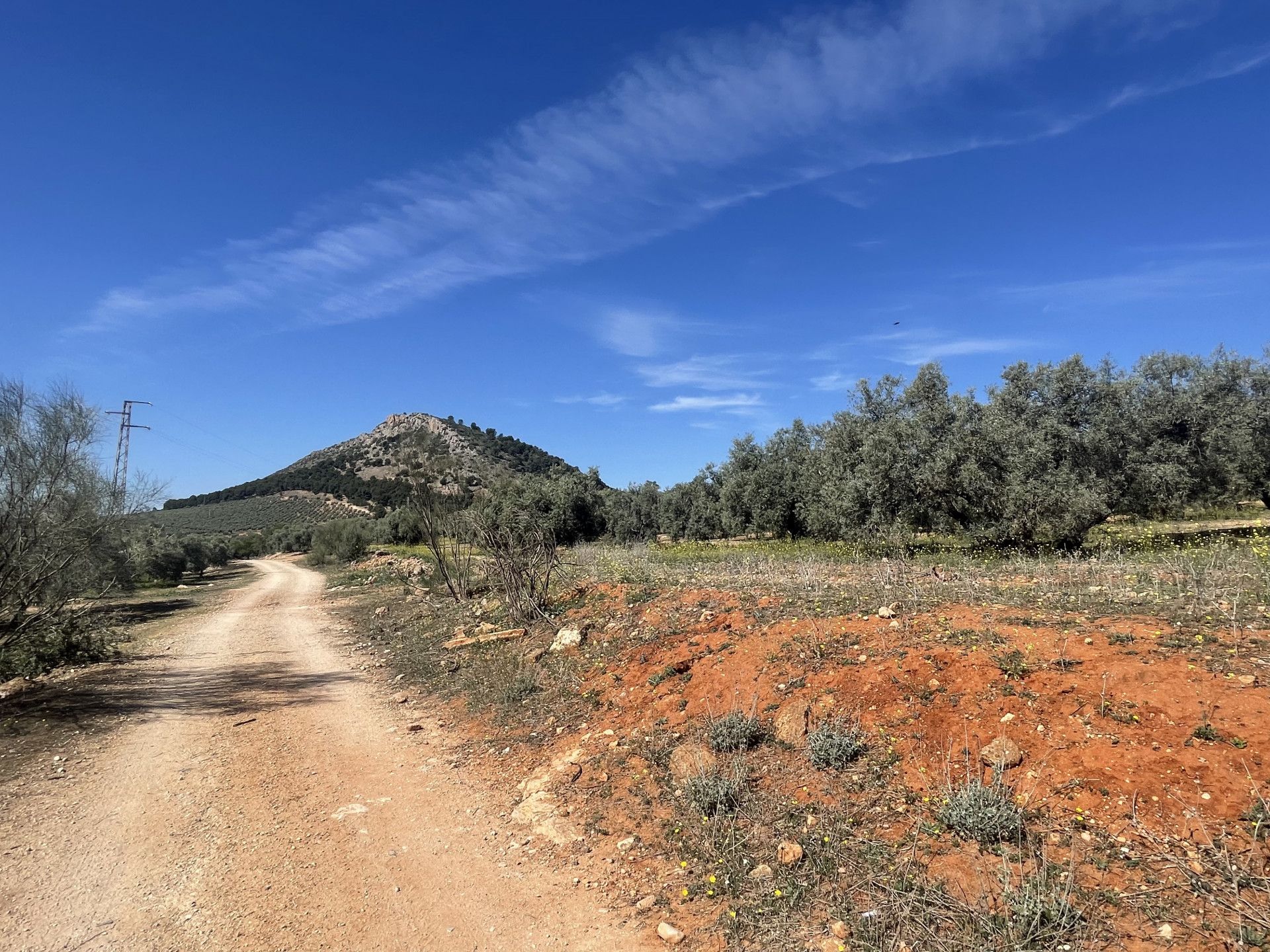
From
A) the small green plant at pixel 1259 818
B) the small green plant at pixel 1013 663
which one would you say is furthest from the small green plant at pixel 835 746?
the small green plant at pixel 1259 818

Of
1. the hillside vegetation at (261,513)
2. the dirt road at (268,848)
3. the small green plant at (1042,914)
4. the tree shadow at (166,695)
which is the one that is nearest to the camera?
the small green plant at (1042,914)

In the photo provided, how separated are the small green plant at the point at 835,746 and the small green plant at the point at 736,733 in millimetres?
582

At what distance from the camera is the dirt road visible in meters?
4.21

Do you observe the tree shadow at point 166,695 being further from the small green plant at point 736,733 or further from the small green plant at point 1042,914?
the small green plant at point 1042,914

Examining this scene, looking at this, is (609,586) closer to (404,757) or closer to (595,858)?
(404,757)

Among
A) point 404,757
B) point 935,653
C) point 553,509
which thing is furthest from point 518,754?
point 553,509

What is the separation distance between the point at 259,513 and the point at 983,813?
358ft

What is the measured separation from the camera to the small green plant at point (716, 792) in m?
5.32

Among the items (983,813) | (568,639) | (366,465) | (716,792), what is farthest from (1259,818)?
(366,465)

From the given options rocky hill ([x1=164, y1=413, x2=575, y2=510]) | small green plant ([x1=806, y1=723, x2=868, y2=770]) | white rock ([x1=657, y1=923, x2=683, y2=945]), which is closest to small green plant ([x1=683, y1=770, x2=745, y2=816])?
small green plant ([x1=806, y1=723, x2=868, y2=770])

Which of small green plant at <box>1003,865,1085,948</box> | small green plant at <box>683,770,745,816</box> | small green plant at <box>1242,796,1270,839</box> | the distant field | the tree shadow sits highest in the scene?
the distant field

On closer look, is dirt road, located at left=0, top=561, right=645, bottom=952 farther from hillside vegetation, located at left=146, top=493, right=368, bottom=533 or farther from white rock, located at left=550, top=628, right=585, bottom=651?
hillside vegetation, located at left=146, top=493, right=368, bottom=533

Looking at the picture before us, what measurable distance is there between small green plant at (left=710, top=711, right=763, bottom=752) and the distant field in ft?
283

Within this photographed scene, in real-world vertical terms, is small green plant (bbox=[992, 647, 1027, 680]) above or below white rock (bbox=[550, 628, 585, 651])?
above
